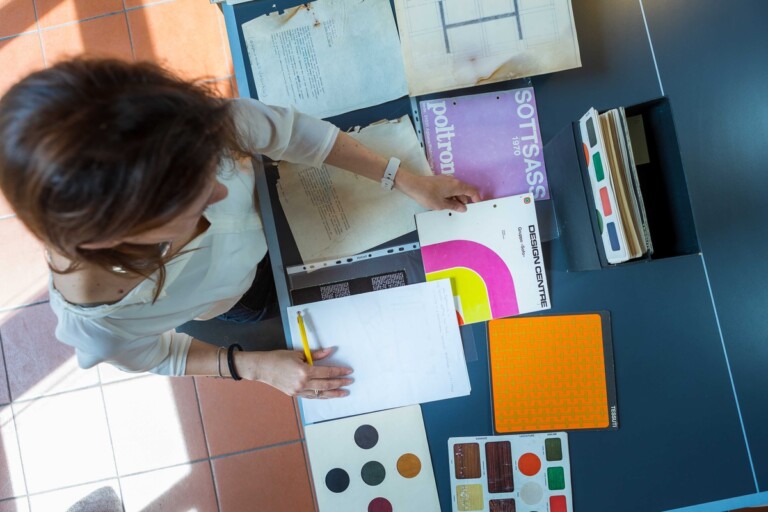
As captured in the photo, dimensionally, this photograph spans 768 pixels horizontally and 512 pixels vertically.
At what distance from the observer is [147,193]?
520mm

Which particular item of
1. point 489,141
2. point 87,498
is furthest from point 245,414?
point 489,141

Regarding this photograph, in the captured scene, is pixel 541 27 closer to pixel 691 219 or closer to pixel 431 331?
pixel 691 219

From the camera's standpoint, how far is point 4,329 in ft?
5.34

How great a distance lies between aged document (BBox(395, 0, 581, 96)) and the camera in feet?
3.02

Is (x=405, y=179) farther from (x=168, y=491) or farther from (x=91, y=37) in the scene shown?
(x=91, y=37)

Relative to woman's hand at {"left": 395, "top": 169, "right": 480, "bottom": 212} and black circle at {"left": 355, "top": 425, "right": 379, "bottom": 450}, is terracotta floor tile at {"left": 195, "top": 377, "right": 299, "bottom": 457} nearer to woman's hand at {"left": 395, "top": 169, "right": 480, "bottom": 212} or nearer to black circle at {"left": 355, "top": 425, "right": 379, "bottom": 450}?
black circle at {"left": 355, "top": 425, "right": 379, "bottom": 450}

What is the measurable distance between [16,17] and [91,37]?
260 millimetres

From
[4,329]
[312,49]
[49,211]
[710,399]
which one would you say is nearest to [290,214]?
[312,49]

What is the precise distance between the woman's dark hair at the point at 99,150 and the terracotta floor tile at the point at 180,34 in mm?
1245

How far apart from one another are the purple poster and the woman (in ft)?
0.20

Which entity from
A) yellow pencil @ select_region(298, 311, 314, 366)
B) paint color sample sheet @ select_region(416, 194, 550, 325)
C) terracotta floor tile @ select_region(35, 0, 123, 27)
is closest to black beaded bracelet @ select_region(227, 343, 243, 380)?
yellow pencil @ select_region(298, 311, 314, 366)

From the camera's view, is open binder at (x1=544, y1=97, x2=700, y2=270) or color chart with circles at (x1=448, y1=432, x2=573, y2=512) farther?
color chart with circles at (x1=448, y1=432, x2=573, y2=512)

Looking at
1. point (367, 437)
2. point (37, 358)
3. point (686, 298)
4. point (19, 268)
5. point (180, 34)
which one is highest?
point (180, 34)

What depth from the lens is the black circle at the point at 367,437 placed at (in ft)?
3.02
